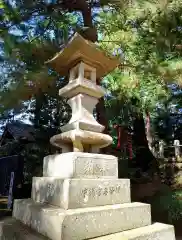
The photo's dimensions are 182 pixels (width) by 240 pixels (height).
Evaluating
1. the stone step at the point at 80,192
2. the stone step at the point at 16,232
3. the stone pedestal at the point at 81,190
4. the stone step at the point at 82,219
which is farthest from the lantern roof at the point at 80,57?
the stone step at the point at 16,232

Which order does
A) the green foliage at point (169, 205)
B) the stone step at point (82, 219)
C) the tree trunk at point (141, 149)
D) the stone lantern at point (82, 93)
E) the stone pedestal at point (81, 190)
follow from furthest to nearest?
1. the tree trunk at point (141, 149)
2. the green foliage at point (169, 205)
3. the stone lantern at point (82, 93)
4. the stone pedestal at point (81, 190)
5. the stone step at point (82, 219)

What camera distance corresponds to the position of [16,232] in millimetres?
1773

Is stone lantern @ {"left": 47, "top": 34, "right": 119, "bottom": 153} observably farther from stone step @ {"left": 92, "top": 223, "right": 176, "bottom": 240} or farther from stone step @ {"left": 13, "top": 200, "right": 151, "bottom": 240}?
stone step @ {"left": 92, "top": 223, "right": 176, "bottom": 240}

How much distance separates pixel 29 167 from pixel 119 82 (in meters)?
3.89

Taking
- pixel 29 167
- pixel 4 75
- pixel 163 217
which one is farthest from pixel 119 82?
pixel 29 167

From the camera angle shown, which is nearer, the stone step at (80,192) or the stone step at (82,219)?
the stone step at (82,219)

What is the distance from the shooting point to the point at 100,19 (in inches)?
174

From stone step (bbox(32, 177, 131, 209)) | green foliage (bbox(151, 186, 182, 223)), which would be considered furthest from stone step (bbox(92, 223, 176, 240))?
green foliage (bbox(151, 186, 182, 223))

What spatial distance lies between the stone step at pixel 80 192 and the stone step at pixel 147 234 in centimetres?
25

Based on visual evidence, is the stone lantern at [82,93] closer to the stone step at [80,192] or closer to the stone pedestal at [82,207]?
the stone pedestal at [82,207]

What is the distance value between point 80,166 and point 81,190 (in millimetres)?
203

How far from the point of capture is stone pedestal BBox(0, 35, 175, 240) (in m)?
1.59

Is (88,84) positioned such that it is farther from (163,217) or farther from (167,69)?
(163,217)

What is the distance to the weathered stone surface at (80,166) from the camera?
1.80m
